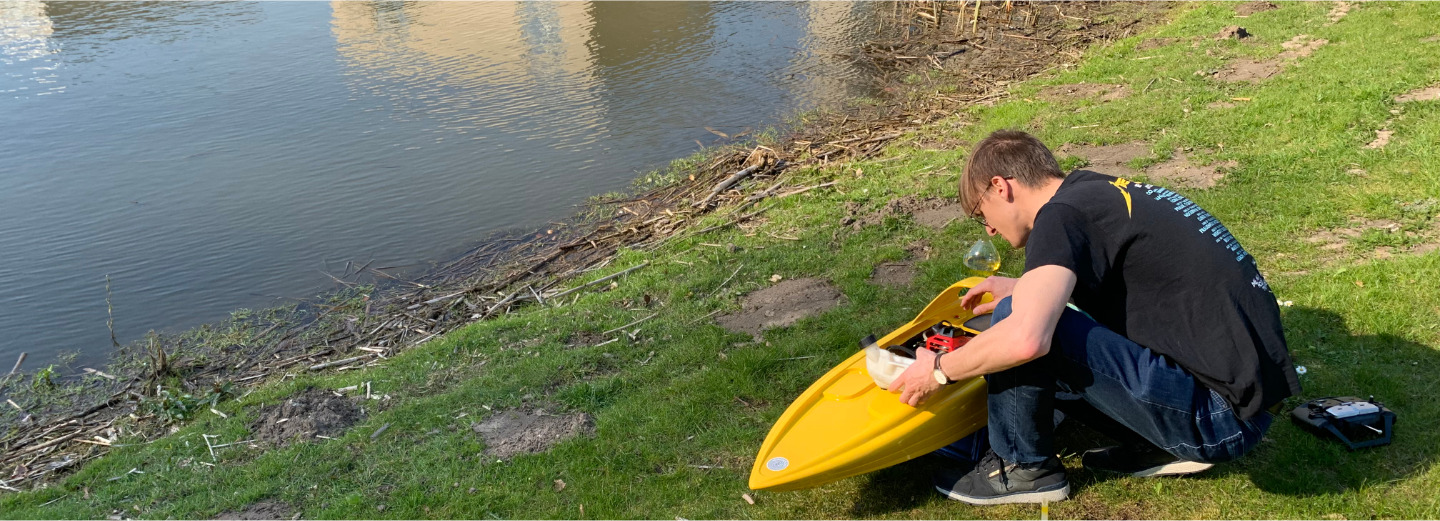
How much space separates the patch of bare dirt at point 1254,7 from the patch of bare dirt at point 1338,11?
0.79 m

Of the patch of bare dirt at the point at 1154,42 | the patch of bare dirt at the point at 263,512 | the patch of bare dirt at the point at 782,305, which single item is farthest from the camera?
the patch of bare dirt at the point at 1154,42

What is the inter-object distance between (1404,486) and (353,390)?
570 centimetres

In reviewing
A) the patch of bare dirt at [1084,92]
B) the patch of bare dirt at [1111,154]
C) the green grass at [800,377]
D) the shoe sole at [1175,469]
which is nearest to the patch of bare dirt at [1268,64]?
the patch of bare dirt at [1084,92]

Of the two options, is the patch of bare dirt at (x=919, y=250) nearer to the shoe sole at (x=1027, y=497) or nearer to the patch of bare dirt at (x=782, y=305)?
the patch of bare dirt at (x=782, y=305)

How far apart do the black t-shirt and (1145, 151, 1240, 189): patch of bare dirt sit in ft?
14.3

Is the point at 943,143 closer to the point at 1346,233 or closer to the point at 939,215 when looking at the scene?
the point at 939,215

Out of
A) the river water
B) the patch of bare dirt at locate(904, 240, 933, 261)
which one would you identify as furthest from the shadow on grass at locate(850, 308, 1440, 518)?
the river water

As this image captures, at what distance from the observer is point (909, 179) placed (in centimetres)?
860

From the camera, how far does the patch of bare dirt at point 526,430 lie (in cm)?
479

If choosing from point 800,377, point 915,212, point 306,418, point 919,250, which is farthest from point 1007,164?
point 306,418

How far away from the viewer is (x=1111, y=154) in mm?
Answer: 8273

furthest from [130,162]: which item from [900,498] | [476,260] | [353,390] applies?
[900,498]

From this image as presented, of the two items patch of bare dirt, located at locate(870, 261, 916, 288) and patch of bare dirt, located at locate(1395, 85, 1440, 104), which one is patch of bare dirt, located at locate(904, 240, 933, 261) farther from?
patch of bare dirt, located at locate(1395, 85, 1440, 104)

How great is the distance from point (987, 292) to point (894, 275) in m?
2.22
